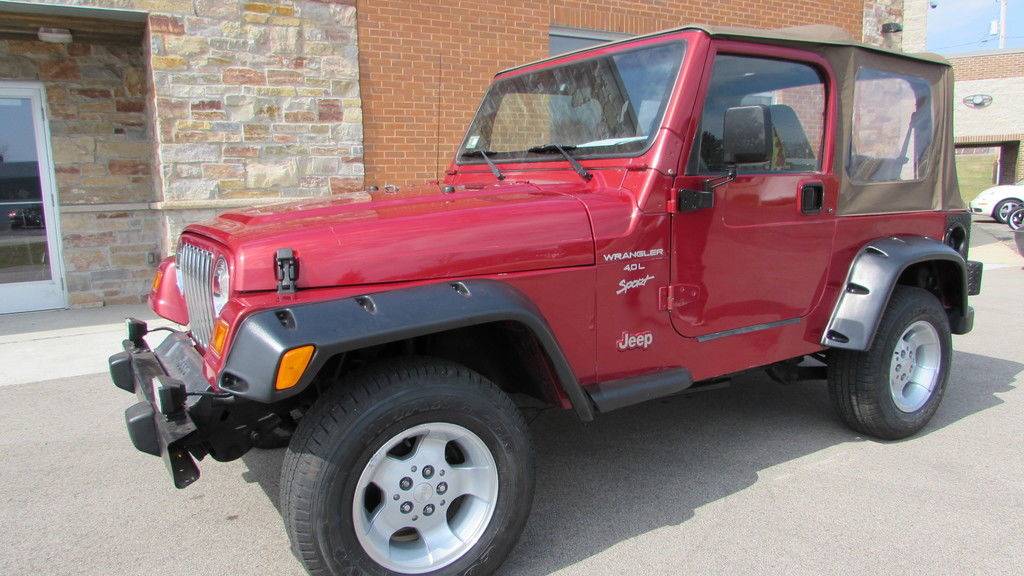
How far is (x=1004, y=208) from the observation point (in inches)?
720

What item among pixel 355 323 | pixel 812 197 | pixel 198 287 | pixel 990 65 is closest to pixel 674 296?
pixel 812 197

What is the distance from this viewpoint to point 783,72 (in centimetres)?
327

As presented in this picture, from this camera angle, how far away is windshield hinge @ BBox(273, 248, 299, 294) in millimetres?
2172

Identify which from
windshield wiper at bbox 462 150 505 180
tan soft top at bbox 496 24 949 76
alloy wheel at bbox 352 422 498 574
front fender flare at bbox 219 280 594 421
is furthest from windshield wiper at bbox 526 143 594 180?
alloy wheel at bbox 352 422 498 574

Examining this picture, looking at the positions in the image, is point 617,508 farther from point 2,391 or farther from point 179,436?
point 2,391

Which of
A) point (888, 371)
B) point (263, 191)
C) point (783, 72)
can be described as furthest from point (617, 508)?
point (263, 191)

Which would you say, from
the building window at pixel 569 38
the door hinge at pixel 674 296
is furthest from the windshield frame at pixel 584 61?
the building window at pixel 569 38

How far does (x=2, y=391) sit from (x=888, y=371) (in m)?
5.56

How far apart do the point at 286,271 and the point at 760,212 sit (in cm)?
202

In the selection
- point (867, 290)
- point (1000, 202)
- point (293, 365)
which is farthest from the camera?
point (1000, 202)

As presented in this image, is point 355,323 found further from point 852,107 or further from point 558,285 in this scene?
point 852,107

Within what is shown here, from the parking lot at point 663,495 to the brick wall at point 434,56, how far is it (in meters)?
3.97

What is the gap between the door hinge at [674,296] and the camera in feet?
9.36

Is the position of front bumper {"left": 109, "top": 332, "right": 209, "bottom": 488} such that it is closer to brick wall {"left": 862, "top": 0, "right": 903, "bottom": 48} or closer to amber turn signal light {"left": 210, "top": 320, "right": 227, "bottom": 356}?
→ amber turn signal light {"left": 210, "top": 320, "right": 227, "bottom": 356}
